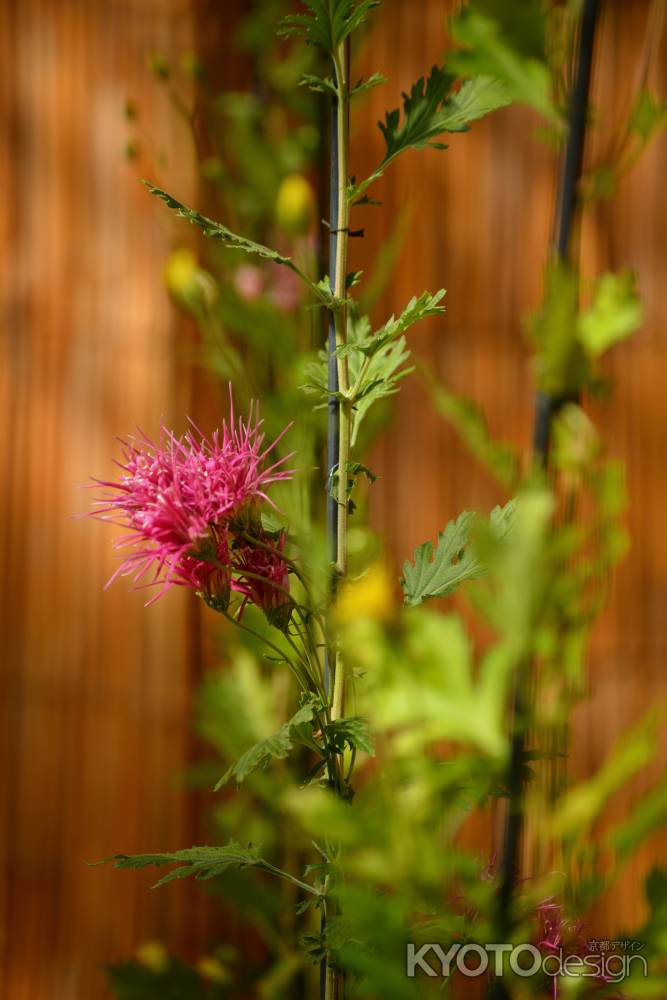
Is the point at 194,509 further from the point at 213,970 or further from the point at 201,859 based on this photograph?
the point at 213,970

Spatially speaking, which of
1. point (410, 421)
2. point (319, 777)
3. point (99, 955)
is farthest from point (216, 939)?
point (319, 777)

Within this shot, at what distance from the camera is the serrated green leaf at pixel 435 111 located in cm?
32

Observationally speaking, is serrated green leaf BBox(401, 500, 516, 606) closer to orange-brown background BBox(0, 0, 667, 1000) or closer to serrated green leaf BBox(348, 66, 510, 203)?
serrated green leaf BBox(348, 66, 510, 203)

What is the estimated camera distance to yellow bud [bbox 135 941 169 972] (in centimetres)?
91

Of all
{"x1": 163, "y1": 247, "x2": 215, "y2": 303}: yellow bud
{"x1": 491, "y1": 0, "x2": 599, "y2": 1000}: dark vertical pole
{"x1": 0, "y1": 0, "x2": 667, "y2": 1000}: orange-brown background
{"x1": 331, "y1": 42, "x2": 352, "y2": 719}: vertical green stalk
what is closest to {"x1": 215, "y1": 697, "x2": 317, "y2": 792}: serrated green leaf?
{"x1": 331, "y1": 42, "x2": 352, "y2": 719}: vertical green stalk

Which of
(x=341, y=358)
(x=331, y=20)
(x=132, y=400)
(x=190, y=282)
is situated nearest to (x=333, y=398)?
(x=341, y=358)

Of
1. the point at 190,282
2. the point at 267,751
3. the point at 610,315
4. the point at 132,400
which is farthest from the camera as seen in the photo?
the point at 132,400

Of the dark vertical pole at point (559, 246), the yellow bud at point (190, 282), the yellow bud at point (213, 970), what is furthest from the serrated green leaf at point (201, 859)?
the yellow bud at point (213, 970)

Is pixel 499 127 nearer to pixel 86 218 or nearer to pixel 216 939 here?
pixel 86 218

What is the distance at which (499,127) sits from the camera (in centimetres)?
96

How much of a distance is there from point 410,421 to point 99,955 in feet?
2.27

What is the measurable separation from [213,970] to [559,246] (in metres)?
0.92

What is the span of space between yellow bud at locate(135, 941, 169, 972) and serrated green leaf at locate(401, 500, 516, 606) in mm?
708

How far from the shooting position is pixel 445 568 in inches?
14.4
